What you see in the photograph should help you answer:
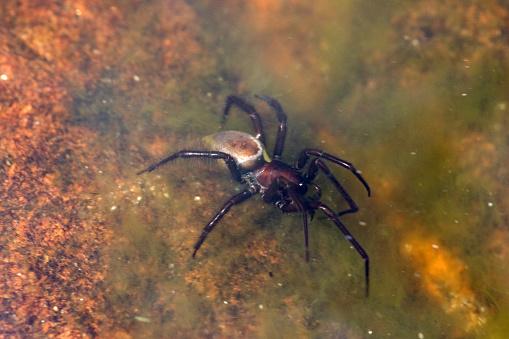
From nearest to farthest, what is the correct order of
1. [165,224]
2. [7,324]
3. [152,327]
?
[7,324] → [152,327] → [165,224]

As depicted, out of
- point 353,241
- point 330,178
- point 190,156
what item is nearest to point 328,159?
point 330,178

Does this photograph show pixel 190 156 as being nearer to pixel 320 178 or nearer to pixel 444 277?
pixel 320 178

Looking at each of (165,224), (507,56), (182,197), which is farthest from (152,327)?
(507,56)

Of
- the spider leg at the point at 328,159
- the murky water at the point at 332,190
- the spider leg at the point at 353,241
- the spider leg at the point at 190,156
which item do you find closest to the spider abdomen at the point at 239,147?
the spider leg at the point at 190,156

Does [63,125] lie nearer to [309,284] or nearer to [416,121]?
[309,284]

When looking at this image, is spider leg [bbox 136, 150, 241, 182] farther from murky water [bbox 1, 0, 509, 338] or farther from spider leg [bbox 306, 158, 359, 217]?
spider leg [bbox 306, 158, 359, 217]

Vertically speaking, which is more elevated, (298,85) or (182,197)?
(298,85)
